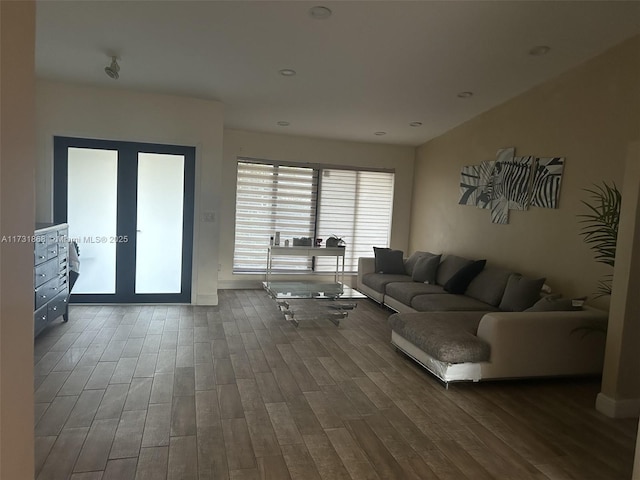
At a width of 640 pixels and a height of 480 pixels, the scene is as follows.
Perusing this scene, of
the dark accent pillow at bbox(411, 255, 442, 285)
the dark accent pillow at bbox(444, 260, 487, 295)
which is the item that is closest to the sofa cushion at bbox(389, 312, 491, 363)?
the dark accent pillow at bbox(444, 260, 487, 295)

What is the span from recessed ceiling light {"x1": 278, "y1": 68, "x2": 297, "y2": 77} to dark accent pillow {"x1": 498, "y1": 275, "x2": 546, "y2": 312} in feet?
10.3

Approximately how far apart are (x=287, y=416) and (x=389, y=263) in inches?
156

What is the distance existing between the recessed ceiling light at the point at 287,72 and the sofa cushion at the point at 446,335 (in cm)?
265

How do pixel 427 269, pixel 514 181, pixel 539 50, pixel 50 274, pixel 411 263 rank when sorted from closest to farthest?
pixel 539 50 → pixel 50 274 → pixel 514 181 → pixel 427 269 → pixel 411 263

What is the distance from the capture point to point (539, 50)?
160 inches

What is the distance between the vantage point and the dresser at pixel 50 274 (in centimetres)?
388

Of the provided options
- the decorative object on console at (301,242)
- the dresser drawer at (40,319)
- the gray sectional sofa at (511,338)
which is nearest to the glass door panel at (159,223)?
the dresser drawer at (40,319)

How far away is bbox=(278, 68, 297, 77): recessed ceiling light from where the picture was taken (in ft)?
14.8

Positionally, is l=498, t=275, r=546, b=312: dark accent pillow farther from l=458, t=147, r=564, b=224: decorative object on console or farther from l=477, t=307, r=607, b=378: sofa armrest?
l=458, t=147, r=564, b=224: decorative object on console

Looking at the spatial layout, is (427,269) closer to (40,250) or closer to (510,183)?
(510,183)

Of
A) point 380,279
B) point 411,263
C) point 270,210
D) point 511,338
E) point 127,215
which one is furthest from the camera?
point 270,210

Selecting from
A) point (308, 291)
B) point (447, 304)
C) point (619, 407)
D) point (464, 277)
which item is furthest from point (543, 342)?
point (308, 291)

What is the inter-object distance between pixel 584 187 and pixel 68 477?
465cm

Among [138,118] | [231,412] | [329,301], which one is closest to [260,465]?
[231,412]
